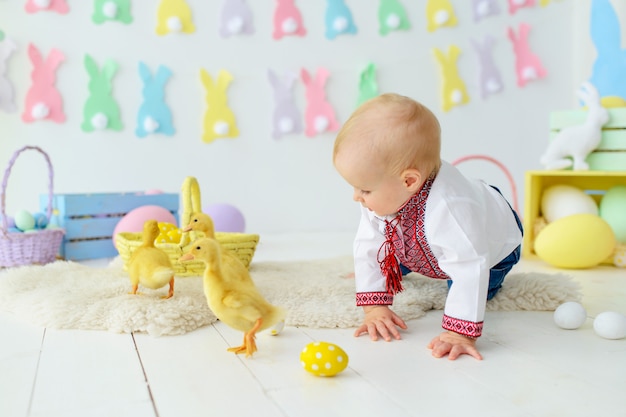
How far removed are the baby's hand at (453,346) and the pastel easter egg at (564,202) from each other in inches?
49.2

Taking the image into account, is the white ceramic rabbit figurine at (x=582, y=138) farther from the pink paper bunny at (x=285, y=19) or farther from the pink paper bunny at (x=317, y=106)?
the pink paper bunny at (x=285, y=19)

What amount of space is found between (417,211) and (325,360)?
0.34 metres

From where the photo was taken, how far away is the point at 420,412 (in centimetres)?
70

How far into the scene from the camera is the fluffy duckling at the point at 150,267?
114cm

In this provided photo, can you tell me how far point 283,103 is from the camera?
2.89 m

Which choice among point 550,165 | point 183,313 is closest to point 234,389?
point 183,313

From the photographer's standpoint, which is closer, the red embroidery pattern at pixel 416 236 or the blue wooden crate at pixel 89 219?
the red embroidery pattern at pixel 416 236

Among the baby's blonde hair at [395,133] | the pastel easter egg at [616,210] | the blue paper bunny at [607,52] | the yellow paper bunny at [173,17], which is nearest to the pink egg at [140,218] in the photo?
the yellow paper bunny at [173,17]

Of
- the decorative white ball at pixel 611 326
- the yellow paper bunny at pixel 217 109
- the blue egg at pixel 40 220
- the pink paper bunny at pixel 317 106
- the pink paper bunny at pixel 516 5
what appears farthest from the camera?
the pink paper bunny at pixel 516 5

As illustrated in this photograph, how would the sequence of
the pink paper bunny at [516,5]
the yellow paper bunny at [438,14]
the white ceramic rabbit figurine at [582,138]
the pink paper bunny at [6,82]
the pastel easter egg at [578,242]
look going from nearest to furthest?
the pastel easter egg at [578,242] < the white ceramic rabbit figurine at [582,138] < the pink paper bunny at [6,82] < the yellow paper bunny at [438,14] < the pink paper bunny at [516,5]

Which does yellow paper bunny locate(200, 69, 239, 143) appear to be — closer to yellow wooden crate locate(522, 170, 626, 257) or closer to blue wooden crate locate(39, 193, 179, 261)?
blue wooden crate locate(39, 193, 179, 261)

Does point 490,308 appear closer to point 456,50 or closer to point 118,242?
point 118,242

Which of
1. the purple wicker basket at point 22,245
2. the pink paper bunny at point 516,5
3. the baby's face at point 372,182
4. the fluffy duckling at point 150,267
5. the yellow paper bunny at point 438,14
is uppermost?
the pink paper bunny at point 516,5

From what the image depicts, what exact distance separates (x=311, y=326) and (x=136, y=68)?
1979mm
